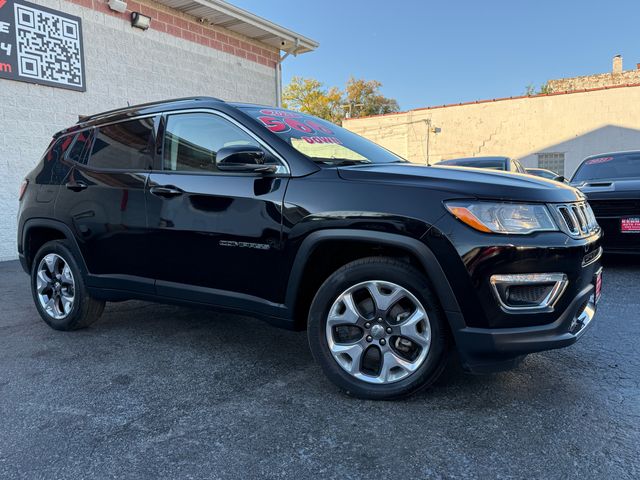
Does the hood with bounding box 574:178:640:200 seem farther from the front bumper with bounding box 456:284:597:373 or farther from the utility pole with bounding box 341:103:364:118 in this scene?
the utility pole with bounding box 341:103:364:118

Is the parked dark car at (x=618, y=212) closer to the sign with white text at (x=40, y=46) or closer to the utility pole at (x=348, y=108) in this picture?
the sign with white text at (x=40, y=46)

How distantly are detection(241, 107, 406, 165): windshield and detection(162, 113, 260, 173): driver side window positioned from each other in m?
0.18

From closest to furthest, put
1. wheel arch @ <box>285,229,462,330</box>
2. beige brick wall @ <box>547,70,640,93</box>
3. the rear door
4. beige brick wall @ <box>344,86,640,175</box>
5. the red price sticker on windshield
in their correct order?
1. wheel arch @ <box>285,229,462,330</box>
2. the rear door
3. the red price sticker on windshield
4. beige brick wall @ <box>344,86,640,175</box>
5. beige brick wall @ <box>547,70,640,93</box>

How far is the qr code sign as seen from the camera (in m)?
7.96

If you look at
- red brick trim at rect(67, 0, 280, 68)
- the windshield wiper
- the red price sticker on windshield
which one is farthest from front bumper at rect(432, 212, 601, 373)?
red brick trim at rect(67, 0, 280, 68)

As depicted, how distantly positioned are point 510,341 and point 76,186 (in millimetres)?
3373

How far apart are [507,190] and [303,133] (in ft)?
4.60

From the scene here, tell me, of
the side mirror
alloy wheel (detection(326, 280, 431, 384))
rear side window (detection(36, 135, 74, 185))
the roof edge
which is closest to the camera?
alloy wheel (detection(326, 280, 431, 384))

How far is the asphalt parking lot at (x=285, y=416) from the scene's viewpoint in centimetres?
215

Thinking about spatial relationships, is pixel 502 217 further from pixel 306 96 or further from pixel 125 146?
pixel 306 96

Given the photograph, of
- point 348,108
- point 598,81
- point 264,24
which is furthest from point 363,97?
point 264,24

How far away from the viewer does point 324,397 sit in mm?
2805

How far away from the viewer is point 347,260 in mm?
2930

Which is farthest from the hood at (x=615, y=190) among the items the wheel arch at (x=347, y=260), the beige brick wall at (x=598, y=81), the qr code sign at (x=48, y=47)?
the beige brick wall at (x=598, y=81)
